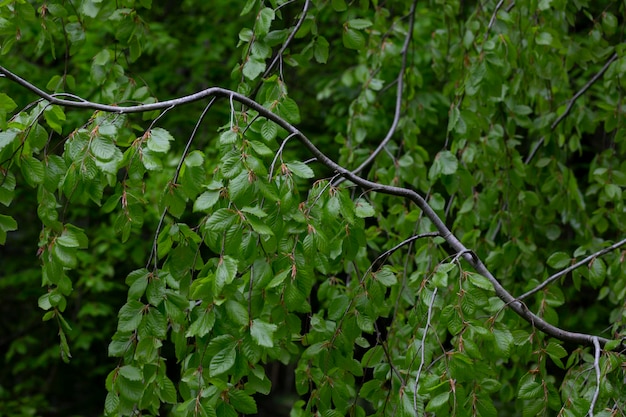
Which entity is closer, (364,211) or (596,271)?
(364,211)

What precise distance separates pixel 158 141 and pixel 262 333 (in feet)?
1.05

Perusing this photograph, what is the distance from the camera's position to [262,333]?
3.74 feet

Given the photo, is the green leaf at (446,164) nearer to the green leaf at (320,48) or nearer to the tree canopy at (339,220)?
the tree canopy at (339,220)

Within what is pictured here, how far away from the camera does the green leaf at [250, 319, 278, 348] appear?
3.69 ft

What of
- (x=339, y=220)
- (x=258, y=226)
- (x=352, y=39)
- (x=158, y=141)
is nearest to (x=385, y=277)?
(x=339, y=220)

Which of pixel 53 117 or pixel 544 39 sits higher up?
pixel 53 117

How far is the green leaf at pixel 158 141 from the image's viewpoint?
3.76 ft

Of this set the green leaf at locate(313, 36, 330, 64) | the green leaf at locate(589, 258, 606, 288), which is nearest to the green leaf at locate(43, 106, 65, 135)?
the green leaf at locate(313, 36, 330, 64)

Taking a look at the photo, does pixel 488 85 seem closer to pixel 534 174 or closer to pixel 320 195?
pixel 534 174

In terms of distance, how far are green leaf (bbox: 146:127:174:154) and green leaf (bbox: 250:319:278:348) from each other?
0.28 m

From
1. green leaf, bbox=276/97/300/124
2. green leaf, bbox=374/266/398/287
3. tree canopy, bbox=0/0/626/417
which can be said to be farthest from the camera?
green leaf, bbox=276/97/300/124

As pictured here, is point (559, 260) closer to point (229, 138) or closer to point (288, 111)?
point (288, 111)

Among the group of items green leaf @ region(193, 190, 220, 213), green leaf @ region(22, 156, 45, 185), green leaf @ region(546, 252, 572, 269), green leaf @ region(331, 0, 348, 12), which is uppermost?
green leaf @ region(331, 0, 348, 12)

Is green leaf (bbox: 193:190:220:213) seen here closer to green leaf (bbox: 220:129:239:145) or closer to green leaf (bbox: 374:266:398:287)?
green leaf (bbox: 220:129:239:145)
